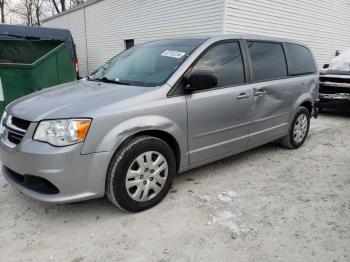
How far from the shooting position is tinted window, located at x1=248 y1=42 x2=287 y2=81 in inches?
161

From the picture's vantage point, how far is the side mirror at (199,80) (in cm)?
316

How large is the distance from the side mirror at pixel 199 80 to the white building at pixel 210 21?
20.8 ft

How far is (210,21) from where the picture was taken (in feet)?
30.9

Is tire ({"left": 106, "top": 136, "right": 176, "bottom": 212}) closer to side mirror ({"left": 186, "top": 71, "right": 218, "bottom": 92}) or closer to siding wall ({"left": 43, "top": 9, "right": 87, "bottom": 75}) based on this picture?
side mirror ({"left": 186, "top": 71, "right": 218, "bottom": 92})

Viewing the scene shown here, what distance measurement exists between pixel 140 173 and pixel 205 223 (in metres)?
0.76

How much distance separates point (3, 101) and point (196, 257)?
16.4 ft

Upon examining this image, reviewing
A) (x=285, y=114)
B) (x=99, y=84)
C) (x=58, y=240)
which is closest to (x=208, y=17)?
(x=285, y=114)

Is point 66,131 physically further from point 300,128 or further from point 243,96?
point 300,128

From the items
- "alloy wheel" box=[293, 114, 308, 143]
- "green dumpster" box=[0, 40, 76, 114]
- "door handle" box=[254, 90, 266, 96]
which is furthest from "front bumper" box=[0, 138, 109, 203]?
"green dumpster" box=[0, 40, 76, 114]

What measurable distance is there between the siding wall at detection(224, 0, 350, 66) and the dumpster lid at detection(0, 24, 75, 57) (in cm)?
535

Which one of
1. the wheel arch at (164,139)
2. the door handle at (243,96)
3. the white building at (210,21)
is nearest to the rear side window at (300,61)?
the door handle at (243,96)

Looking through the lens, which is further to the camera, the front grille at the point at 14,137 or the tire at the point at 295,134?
the tire at the point at 295,134

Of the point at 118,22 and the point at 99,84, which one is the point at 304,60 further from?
the point at 118,22

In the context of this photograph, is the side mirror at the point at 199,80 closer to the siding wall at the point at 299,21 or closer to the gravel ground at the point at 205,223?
the gravel ground at the point at 205,223
